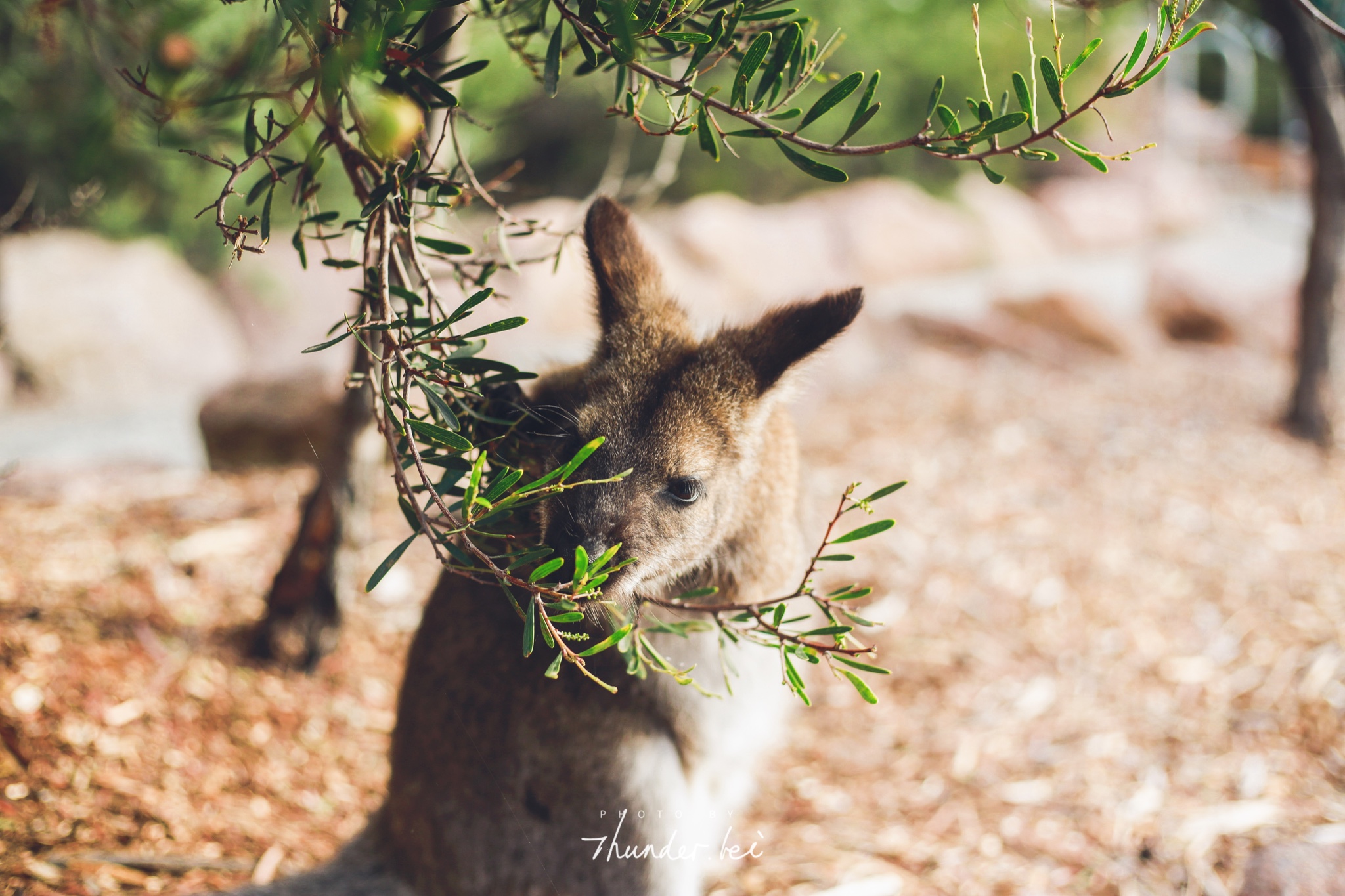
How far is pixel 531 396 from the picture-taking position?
238cm

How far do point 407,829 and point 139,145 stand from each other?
21.4 feet

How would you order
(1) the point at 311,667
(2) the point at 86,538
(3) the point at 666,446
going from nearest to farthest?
(3) the point at 666,446 → (1) the point at 311,667 → (2) the point at 86,538

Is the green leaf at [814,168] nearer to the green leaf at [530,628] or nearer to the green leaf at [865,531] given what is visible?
the green leaf at [865,531]

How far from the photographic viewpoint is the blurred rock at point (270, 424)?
18.8ft

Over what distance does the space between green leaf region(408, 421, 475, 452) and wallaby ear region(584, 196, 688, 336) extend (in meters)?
0.84

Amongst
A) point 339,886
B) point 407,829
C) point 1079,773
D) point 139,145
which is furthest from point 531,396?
point 139,145

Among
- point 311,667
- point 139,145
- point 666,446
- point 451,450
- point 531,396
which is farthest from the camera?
point 139,145

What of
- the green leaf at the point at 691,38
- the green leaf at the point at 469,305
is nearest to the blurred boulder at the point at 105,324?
the green leaf at the point at 469,305

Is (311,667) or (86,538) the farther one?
(86,538)

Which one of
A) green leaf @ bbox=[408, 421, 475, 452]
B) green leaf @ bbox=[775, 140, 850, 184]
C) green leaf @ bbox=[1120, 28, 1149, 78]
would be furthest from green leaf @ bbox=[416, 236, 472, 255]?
green leaf @ bbox=[1120, 28, 1149, 78]

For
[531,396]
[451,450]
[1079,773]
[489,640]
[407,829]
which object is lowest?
[1079,773]

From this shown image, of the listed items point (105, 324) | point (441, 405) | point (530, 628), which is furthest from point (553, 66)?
point (105, 324)

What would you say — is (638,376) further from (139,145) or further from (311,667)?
(139,145)

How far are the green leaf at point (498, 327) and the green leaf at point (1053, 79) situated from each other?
901 mm
